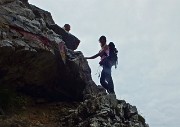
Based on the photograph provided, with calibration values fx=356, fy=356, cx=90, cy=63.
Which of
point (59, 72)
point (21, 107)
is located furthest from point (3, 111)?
point (59, 72)

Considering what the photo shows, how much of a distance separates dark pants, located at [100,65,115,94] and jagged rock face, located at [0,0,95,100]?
0.66 m

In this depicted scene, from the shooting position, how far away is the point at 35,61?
14352 mm

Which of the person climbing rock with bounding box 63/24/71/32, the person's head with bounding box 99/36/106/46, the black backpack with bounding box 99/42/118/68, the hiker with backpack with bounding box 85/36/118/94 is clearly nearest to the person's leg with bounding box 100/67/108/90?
the hiker with backpack with bounding box 85/36/118/94

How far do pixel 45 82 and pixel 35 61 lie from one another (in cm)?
140

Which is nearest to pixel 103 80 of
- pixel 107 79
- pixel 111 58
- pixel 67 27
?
pixel 107 79

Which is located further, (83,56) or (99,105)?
(83,56)

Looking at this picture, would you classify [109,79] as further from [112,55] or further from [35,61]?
[35,61]

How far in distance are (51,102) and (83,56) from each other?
2.76m

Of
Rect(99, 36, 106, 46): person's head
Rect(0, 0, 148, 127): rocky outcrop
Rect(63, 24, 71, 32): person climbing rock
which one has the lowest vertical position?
Rect(0, 0, 148, 127): rocky outcrop

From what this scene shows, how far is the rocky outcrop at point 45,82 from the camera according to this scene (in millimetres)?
13156

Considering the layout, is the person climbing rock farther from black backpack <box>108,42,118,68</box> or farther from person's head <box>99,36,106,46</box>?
black backpack <box>108,42,118,68</box>

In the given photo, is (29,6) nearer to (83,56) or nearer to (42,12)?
(42,12)

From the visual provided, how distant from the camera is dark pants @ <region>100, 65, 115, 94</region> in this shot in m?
15.9

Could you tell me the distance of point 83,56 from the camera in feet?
55.1
